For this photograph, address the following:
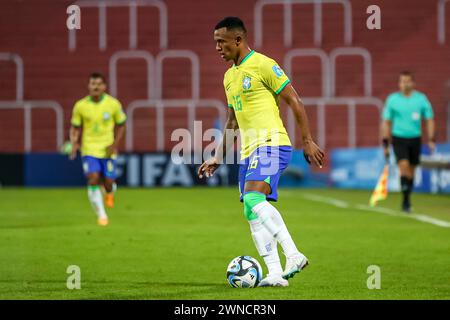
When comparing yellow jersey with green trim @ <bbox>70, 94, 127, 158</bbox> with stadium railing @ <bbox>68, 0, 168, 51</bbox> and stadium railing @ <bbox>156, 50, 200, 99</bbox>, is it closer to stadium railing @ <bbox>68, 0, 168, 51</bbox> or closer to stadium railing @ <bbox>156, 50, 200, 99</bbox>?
stadium railing @ <bbox>156, 50, 200, 99</bbox>

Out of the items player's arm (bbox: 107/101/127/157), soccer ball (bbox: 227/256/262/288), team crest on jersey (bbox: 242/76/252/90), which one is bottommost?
soccer ball (bbox: 227/256/262/288)

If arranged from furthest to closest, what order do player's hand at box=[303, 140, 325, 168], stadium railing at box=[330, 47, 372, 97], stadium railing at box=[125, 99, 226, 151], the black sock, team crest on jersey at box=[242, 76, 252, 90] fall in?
1. stadium railing at box=[330, 47, 372, 97]
2. stadium railing at box=[125, 99, 226, 151]
3. the black sock
4. team crest on jersey at box=[242, 76, 252, 90]
5. player's hand at box=[303, 140, 325, 168]

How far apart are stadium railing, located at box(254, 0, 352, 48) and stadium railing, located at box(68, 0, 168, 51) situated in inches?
109

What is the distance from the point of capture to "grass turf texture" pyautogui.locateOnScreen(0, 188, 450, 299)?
8031 millimetres

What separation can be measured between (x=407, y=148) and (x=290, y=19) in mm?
14680

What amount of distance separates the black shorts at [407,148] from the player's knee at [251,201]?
9.53 meters

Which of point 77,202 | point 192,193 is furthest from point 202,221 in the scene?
point 192,193

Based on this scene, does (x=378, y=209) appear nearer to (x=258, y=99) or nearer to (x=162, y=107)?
(x=258, y=99)

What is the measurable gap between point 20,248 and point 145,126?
20.0 meters

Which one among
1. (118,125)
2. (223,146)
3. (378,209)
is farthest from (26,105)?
(223,146)

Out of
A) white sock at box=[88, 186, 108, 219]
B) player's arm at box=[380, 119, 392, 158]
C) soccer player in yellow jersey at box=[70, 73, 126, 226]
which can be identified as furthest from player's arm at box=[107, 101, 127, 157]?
player's arm at box=[380, 119, 392, 158]

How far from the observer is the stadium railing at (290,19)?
1233 inches

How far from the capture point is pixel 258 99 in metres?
8.42

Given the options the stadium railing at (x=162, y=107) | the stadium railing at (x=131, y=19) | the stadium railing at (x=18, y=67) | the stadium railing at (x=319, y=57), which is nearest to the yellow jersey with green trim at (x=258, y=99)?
the stadium railing at (x=162, y=107)
